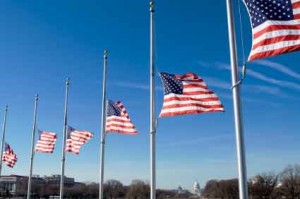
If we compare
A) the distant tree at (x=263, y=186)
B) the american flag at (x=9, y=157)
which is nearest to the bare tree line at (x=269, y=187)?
the distant tree at (x=263, y=186)

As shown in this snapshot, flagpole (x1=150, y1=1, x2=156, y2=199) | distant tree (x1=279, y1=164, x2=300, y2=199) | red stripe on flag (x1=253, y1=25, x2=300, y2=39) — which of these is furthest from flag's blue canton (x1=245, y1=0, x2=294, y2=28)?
distant tree (x1=279, y1=164, x2=300, y2=199)

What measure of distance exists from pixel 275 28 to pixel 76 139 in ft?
80.3

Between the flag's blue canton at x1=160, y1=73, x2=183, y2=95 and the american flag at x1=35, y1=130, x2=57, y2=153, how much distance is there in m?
21.7

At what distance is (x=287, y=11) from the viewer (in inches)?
566

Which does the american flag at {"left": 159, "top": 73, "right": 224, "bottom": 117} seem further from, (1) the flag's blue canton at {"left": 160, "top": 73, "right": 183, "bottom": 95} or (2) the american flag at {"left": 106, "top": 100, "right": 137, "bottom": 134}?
(2) the american flag at {"left": 106, "top": 100, "right": 137, "bottom": 134}

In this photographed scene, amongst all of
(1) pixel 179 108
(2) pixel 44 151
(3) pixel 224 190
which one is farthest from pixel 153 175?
(3) pixel 224 190

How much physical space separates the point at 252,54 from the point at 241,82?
1312 mm

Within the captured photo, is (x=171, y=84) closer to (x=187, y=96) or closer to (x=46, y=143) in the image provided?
(x=187, y=96)

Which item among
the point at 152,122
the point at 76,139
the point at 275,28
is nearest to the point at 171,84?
the point at 152,122

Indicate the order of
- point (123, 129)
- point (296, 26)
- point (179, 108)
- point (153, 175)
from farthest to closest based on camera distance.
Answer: point (123, 129) → point (153, 175) → point (179, 108) → point (296, 26)

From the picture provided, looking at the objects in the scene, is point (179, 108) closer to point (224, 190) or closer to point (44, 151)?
point (44, 151)

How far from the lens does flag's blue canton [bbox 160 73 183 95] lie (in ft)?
68.5

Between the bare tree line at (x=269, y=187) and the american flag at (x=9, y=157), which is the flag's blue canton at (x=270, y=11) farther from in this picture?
the bare tree line at (x=269, y=187)

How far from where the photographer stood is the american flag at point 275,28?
1405 cm
